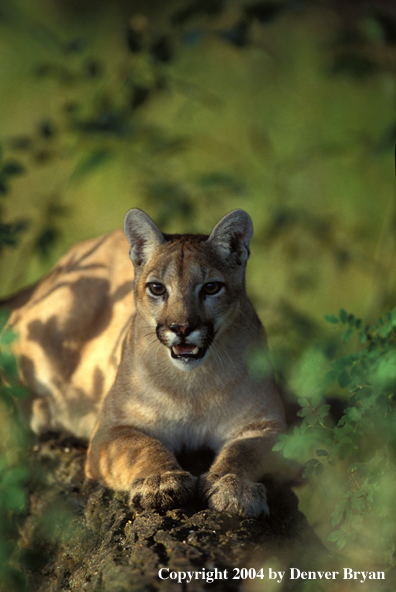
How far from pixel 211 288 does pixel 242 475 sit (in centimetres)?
89

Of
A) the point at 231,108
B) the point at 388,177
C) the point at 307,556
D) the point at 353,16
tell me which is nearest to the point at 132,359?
the point at 307,556

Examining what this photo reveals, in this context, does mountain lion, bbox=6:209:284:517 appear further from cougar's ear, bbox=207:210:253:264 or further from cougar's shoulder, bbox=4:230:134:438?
cougar's shoulder, bbox=4:230:134:438

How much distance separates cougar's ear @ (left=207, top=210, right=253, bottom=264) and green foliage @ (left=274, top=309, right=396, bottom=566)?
0.80m

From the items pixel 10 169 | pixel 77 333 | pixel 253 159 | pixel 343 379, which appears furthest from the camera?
pixel 253 159

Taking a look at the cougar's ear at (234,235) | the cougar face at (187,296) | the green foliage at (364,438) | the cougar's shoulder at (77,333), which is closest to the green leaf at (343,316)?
the green foliage at (364,438)

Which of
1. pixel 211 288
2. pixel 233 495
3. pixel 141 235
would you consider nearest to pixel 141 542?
pixel 233 495

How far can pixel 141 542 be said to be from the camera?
2.32 m

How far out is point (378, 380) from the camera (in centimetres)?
214

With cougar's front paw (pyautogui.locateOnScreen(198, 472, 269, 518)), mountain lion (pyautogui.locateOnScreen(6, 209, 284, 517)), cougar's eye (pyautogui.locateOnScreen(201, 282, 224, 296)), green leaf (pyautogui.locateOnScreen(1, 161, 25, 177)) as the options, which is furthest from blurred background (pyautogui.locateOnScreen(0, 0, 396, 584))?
cougar's front paw (pyautogui.locateOnScreen(198, 472, 269, 518))

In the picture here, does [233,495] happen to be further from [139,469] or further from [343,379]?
[343,379]

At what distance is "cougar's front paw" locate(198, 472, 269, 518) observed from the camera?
253cm

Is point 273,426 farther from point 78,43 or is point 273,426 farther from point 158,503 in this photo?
point 78,43

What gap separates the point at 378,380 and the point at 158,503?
1.07 m

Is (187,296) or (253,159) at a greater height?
(253,159)
